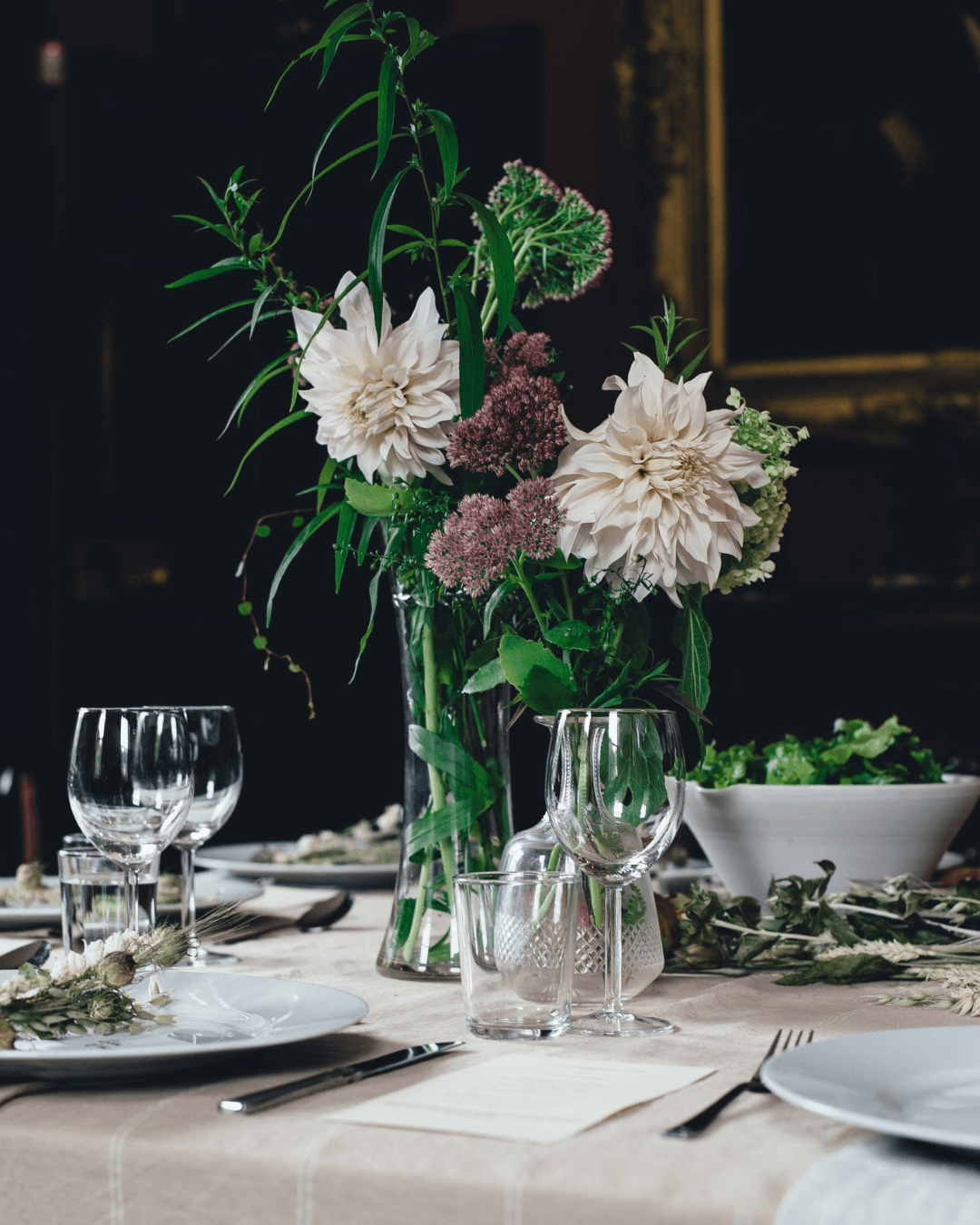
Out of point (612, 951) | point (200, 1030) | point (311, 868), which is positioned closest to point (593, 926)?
point (612, 951)

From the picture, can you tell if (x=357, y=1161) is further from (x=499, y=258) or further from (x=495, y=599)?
(x=499, y=258)

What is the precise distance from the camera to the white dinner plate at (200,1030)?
26.5 inches

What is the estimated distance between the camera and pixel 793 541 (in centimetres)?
341

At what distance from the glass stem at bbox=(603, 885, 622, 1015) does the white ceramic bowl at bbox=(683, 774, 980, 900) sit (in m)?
0.33

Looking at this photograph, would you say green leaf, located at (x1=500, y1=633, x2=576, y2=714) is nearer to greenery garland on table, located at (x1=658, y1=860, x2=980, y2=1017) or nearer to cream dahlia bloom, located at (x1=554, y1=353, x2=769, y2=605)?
cream dahlia bloom, located at (x1=554, y1=353, x2=769, y2=605)

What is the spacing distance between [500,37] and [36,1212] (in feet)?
9.03

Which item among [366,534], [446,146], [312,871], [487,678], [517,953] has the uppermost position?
[446,146]

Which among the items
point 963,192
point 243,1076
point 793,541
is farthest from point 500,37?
point 243,1076

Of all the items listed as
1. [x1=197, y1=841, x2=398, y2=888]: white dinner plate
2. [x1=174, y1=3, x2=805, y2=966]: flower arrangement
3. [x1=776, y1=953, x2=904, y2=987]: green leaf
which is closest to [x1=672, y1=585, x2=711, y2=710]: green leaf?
[x1=174, y1=3, x2=805, y2=966]: flower arrangement

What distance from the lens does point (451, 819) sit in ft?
3.29

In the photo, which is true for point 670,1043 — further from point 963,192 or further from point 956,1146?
point 963,192

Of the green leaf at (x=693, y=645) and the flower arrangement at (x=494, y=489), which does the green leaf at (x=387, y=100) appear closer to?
the flower arrangement at (x=494, y=489)

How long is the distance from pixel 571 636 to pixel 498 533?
83 mm

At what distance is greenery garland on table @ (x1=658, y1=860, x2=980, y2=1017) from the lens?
1.00 meters
